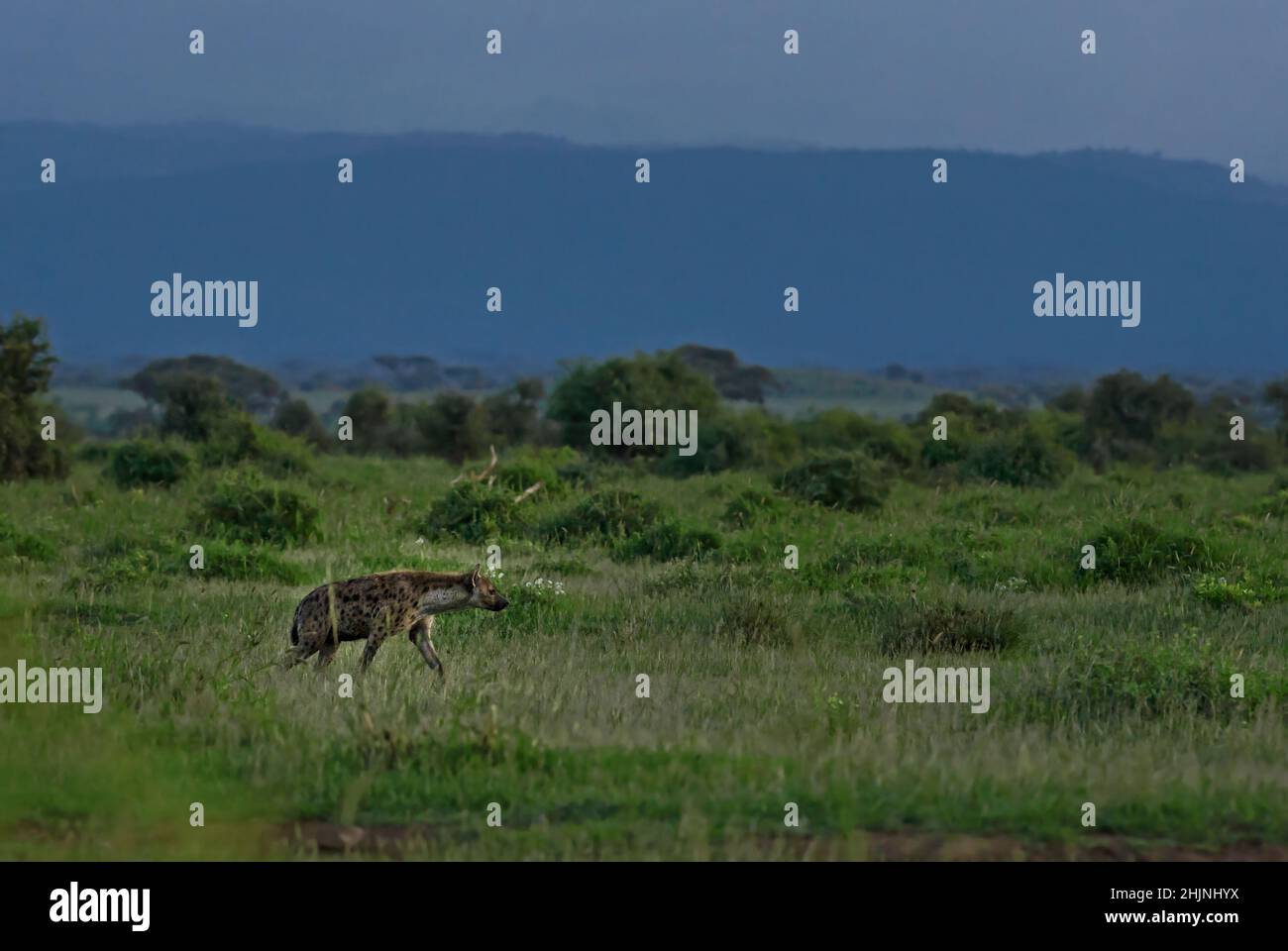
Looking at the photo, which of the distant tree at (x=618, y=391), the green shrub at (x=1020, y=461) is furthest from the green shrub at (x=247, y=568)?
the distant tree at (x=618, y=391)

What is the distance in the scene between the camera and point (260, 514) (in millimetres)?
21438

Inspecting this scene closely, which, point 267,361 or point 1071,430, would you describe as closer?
point 1071,430

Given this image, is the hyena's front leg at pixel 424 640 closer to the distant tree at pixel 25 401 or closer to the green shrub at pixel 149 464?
the green shrub at pixel 149 464

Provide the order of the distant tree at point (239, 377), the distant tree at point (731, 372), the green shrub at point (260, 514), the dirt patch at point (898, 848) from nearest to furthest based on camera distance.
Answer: the dirt patch at point (898, 848) → the green shrub at point (260, 514) → the distant tree at point (239, 377) → the distant tree at point (731, 372)

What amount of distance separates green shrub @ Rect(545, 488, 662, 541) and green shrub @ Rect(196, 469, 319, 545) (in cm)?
327

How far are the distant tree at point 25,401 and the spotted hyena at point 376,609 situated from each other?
895 inches

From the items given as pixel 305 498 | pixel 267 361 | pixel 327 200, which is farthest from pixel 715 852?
pixel 327 200

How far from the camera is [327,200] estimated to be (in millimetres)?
191375

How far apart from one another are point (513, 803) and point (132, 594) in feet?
29.0

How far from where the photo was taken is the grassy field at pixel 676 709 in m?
8.16

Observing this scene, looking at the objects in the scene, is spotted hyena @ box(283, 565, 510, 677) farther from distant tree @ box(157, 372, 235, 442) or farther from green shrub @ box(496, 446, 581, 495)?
distant tree @ box(157, 372, 235, 442)

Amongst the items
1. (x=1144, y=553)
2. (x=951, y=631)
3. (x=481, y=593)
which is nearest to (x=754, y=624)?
(x=951, y=631)

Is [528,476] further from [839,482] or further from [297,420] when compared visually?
[297,420]
